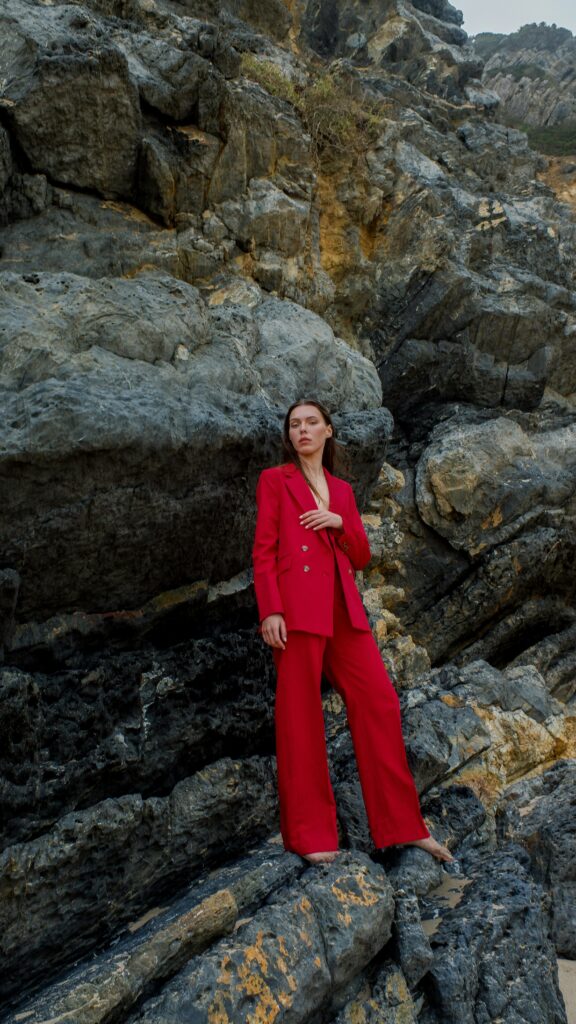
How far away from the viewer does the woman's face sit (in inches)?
147

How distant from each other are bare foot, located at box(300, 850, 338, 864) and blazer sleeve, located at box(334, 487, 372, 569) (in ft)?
4.87

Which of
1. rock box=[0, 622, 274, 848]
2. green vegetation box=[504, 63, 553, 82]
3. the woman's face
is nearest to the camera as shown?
rock box=[0, 622, 274, 848]

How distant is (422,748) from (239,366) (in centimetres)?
269

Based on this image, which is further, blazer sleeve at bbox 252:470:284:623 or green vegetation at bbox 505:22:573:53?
green vegetation at bbox 505:22:573:53

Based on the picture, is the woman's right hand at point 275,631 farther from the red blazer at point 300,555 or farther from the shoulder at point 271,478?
the shoulder at point 271,478

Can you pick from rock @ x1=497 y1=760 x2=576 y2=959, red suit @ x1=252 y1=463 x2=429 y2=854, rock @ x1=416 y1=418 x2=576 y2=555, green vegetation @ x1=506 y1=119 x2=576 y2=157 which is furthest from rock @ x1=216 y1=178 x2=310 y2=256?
green vegetation @ x1=506 y1=119 x2=576 y2=157

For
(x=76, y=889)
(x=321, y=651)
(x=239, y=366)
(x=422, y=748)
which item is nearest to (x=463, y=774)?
(x=422, y=748)

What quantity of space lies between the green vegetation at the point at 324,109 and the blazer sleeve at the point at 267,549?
7.21 metres

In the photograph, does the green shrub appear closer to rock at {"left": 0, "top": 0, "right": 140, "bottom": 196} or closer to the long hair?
rock at {"left": 0, "top": 0, "right": 140, "bottom": 196}

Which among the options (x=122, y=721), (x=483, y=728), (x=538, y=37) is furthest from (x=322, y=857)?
(x=538, y=37)

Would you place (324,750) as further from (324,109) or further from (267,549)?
(324,109)

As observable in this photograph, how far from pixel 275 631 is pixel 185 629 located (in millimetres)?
869

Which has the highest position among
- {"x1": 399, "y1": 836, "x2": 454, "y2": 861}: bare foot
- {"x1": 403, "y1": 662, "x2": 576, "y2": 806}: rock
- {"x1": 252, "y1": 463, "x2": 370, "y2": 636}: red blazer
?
{"x1": 252, "y1": 463, "x2": 370, "y2": 636}: red blazer

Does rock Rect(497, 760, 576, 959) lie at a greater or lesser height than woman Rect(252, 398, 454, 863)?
lesser
